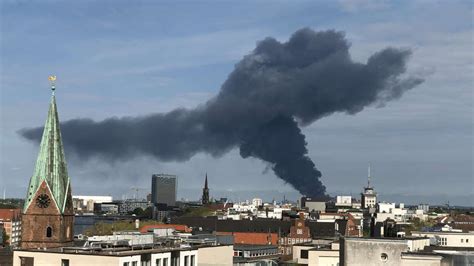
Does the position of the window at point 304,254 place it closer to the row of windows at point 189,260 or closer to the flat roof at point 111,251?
the row of windows at point 189,260

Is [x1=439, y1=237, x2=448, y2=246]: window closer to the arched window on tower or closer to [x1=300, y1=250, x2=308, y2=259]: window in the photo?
[x1=300, y1=250, x2=308, y2=259]: window

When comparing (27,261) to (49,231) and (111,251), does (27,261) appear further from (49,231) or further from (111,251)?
(49,231)

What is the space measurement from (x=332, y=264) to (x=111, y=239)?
33.1m

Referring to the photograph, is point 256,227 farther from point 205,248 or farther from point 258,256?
A: point 205,248

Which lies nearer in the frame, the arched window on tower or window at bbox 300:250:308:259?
the arched window on tower

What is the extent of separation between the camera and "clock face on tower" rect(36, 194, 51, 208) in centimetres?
7975

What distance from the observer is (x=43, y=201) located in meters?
79.9

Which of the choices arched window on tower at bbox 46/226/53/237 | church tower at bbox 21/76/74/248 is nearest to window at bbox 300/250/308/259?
church tower at bbox 21/76/74/248

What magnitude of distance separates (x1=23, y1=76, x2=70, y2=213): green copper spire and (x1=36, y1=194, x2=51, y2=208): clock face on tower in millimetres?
557

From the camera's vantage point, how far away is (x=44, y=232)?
259 ft

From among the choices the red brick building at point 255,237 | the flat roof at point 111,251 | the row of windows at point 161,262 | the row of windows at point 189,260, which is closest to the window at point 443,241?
the row of windows at point 189,260

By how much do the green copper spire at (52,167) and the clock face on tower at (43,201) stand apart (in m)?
0.56

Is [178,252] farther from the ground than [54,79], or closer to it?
closer to it

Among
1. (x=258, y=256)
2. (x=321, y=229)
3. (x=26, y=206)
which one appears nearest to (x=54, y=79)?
(x=26, y=206)
